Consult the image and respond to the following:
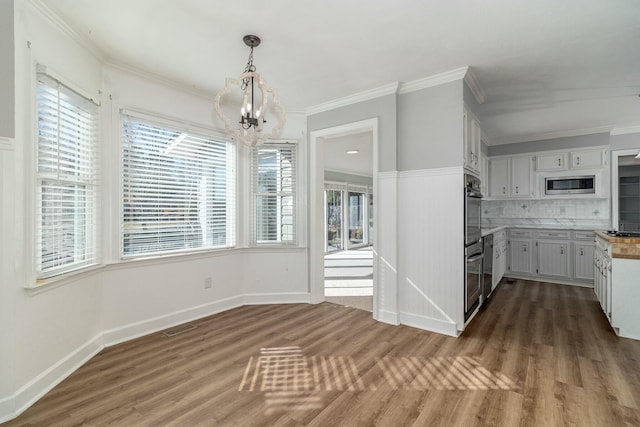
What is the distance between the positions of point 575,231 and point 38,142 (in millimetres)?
7066

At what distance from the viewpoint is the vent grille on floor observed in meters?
3.24

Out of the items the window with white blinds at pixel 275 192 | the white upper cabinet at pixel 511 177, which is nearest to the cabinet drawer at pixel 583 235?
the white upper cabinet at pixel 511 177

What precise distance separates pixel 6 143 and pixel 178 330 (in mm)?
2223

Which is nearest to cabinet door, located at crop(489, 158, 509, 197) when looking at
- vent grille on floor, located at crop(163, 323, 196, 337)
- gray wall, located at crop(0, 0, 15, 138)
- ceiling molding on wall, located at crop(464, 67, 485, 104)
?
ceiling molding on wall, located at crop(464, 67, 485, 104)

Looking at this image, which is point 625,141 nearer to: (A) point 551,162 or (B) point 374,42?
(A) point 551,162

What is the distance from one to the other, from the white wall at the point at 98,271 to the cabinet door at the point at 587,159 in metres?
4.83

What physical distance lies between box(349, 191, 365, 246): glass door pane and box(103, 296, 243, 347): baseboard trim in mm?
6300

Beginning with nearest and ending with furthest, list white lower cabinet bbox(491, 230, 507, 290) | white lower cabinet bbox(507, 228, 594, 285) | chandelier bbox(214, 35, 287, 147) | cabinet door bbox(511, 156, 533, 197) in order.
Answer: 1. chandelier bbox(214, 35, 287, 147)
2. white lower cabinet bbox(491, 230, 507, 290)
3. white lower cabinet bbox(507, 228, 594, 285)
4. cabinet door bbox(511, 156, 533, 197)

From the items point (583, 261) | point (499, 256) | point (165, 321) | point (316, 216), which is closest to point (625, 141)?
point (583, 261)

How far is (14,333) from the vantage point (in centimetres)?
198

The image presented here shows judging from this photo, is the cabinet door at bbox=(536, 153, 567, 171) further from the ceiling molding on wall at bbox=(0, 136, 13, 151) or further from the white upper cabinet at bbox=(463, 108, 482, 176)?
the ceiling molding on wall at bbox=(0, 136, 13, 151)

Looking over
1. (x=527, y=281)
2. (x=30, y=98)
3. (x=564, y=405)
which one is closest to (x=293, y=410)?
(x=564, y=405)

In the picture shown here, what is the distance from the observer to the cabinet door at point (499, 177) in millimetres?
6051

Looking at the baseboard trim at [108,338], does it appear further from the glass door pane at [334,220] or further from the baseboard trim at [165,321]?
the glass door pane at [334,220]
